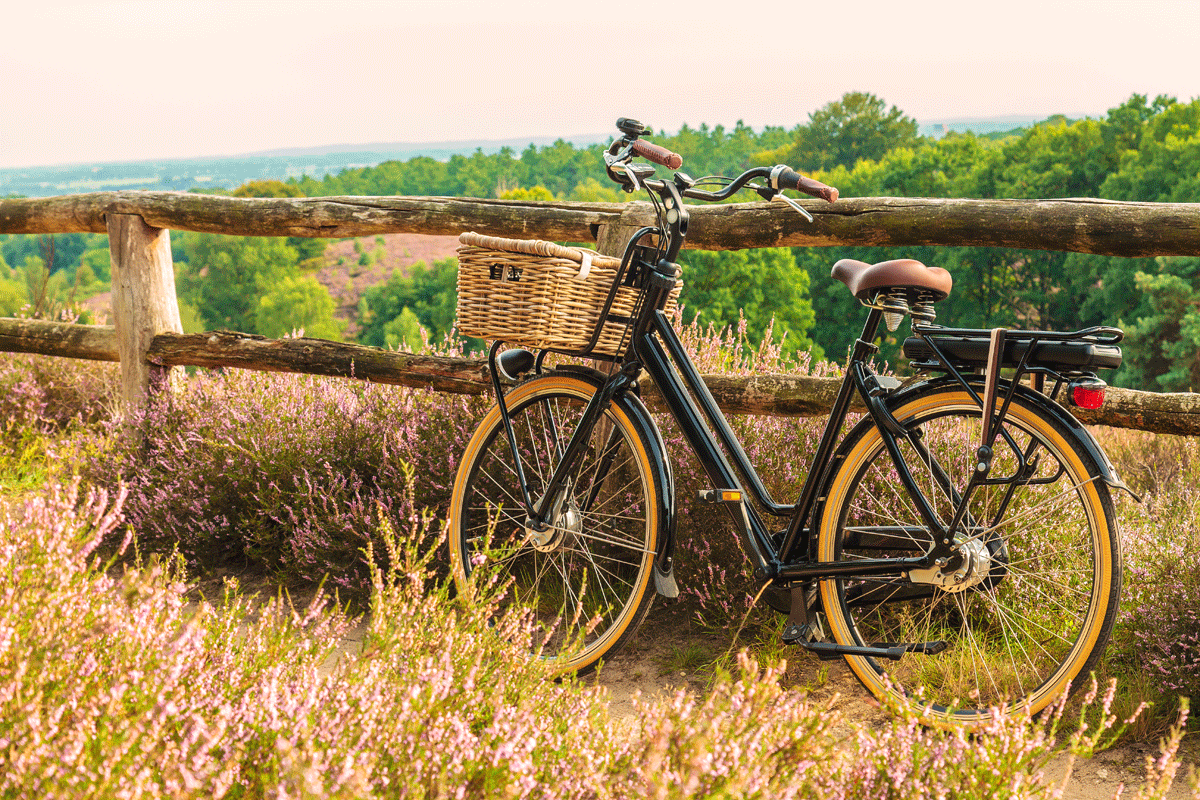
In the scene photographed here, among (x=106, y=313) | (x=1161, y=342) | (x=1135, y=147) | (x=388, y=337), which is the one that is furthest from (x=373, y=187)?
(x=106, y=313)

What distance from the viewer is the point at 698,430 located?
2490mm

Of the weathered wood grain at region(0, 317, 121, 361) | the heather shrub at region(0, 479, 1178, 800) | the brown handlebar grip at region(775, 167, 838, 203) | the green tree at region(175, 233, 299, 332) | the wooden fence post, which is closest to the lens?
the heather shrub at region(0, 479, 1178, 800)

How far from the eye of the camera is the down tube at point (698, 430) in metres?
2.45

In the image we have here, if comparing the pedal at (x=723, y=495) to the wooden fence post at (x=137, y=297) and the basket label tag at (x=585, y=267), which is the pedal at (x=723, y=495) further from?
the wooden fence post at (x=137, y=297)

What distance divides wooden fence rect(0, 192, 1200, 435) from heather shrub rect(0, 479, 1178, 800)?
5.02 ft

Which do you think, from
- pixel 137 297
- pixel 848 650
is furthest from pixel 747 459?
pixel 137 297

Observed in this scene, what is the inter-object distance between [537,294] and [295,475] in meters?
1.51

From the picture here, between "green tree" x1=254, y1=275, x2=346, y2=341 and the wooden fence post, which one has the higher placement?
the wooden fence post

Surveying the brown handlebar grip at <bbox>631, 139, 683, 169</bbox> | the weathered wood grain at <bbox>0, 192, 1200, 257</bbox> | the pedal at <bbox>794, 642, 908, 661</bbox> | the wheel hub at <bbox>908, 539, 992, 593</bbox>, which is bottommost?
the pedal at <bbox>794, 642, 908, 661</bbox>

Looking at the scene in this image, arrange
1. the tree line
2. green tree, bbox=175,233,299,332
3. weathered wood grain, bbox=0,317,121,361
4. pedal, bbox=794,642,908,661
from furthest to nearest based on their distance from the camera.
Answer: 1. green tree, bbox=175,233,299,332
2. the tree line
3. weathered wood grain, bbox=0,317,121,361
4. pedal, bbox=794,642,908,661

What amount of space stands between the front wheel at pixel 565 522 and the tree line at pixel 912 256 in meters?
5.38

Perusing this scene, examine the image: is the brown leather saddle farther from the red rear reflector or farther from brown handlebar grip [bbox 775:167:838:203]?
the red rear reflector

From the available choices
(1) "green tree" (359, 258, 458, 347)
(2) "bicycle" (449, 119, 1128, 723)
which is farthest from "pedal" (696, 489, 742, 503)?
(1) "green tree" (359, 258, 458, 347)

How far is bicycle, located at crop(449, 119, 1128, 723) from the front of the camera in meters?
2.04
